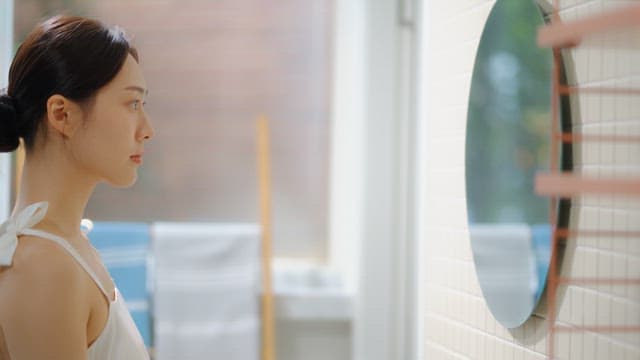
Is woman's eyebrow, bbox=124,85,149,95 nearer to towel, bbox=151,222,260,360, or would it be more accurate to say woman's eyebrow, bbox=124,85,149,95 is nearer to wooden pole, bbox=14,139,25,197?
wooden pole, bbox=14,139,25,197

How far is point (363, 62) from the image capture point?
2.28 metres

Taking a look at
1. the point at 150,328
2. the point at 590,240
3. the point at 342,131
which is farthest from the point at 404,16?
the point at 590,240

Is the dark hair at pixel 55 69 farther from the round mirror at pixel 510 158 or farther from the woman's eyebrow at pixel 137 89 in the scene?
the round mirror at pixel 510 158

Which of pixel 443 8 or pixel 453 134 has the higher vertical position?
pixel 443 8

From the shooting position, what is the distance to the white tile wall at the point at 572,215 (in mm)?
942

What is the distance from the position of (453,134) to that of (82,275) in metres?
0.69

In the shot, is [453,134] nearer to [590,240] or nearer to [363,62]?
[590,240]

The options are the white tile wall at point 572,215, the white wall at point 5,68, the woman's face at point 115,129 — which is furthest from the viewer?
the white wall at point 5,68

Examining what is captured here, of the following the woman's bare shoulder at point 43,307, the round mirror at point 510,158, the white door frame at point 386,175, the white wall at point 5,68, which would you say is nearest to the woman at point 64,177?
the woman's bare shoulder at point 43,307

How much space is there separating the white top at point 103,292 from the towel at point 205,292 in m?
1.28

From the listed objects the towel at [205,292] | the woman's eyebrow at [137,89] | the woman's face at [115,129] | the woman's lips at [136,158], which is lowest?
the towel at [205,292]

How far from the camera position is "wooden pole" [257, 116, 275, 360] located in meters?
2.35

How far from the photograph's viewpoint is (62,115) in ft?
3.38

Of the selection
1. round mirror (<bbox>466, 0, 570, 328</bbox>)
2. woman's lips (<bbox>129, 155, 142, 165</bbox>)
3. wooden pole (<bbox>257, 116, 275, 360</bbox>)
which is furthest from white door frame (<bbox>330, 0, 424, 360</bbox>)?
woman's lips (<bbox>129, 155, 142, 165</bbox>)
